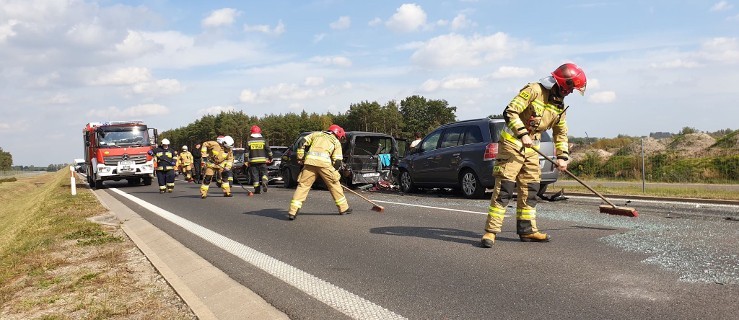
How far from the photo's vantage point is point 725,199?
10305 mm

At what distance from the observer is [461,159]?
12055 millimetres

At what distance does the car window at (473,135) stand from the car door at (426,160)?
1.13 metres

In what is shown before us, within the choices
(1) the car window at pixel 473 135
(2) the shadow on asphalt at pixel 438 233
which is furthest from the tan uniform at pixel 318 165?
(1) the car window at pixel 473 135

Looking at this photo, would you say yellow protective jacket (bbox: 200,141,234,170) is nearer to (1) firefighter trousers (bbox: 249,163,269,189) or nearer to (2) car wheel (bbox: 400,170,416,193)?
(1) firefighter trousers (bbox: 249,163,269,189)

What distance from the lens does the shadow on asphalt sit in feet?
20.8

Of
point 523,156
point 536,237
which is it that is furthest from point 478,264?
point 523,156

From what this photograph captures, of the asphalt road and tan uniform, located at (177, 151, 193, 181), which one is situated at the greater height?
tan uniform, located at (177, 151, 193, 181)

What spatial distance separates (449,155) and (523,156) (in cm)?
653

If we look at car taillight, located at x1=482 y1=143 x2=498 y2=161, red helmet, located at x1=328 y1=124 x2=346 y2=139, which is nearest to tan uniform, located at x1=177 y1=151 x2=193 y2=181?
red helmet, located at x1=328 y1=124 x2=346 y2=139

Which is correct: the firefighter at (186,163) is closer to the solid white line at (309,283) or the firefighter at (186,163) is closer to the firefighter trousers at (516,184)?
the solid white line at (309,283)

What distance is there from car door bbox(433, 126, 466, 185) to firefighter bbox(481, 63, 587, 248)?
6030 mm

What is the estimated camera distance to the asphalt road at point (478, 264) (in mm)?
3824

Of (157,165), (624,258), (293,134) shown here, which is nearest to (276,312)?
(624,258)

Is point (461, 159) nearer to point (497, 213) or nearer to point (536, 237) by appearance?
point (536, 237)
